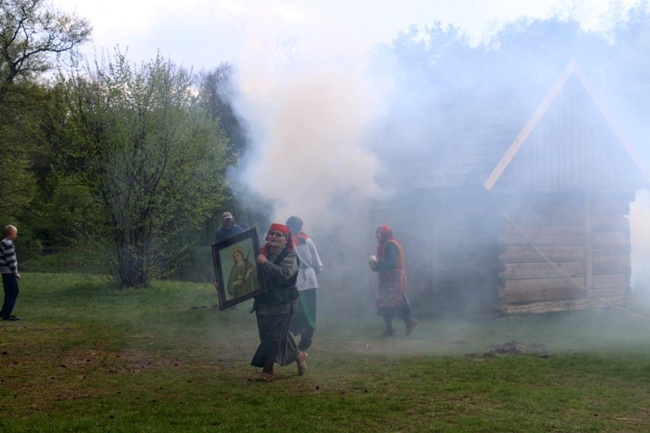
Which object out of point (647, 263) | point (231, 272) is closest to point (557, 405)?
point (231, 272)

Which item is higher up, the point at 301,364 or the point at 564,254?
the point at 564,254

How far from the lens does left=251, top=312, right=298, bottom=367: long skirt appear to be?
8641 mm

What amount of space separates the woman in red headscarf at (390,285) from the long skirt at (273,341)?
415cm

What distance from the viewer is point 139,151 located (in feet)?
63.8

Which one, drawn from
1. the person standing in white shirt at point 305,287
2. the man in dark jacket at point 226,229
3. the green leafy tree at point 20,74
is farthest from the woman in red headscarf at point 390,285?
the green leafy tree at point 20,74

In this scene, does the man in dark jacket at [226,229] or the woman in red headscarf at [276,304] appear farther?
the man in dark jacket at [226,229]

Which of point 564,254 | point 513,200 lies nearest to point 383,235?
point 513,200

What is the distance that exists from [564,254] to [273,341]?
9.69 metres

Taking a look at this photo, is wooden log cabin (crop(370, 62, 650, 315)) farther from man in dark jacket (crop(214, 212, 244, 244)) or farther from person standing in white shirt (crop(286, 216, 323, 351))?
person standing in white shirt (crop(286, 216, 323, 351))

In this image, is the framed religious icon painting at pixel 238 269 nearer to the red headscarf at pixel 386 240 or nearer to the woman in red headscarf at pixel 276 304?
the woman in red headscarf at pixel 276 304

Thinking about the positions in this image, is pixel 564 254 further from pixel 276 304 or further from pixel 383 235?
pixel 276 304

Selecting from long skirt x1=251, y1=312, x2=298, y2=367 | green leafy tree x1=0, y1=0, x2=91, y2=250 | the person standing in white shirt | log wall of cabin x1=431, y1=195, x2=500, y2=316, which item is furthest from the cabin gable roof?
green leafy tree x1=0, y1=0, x2=91, y2=250

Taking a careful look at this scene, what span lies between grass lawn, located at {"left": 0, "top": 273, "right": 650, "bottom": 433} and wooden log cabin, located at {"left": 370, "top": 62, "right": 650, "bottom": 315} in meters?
1.37

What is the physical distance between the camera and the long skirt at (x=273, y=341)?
28.3 ft
